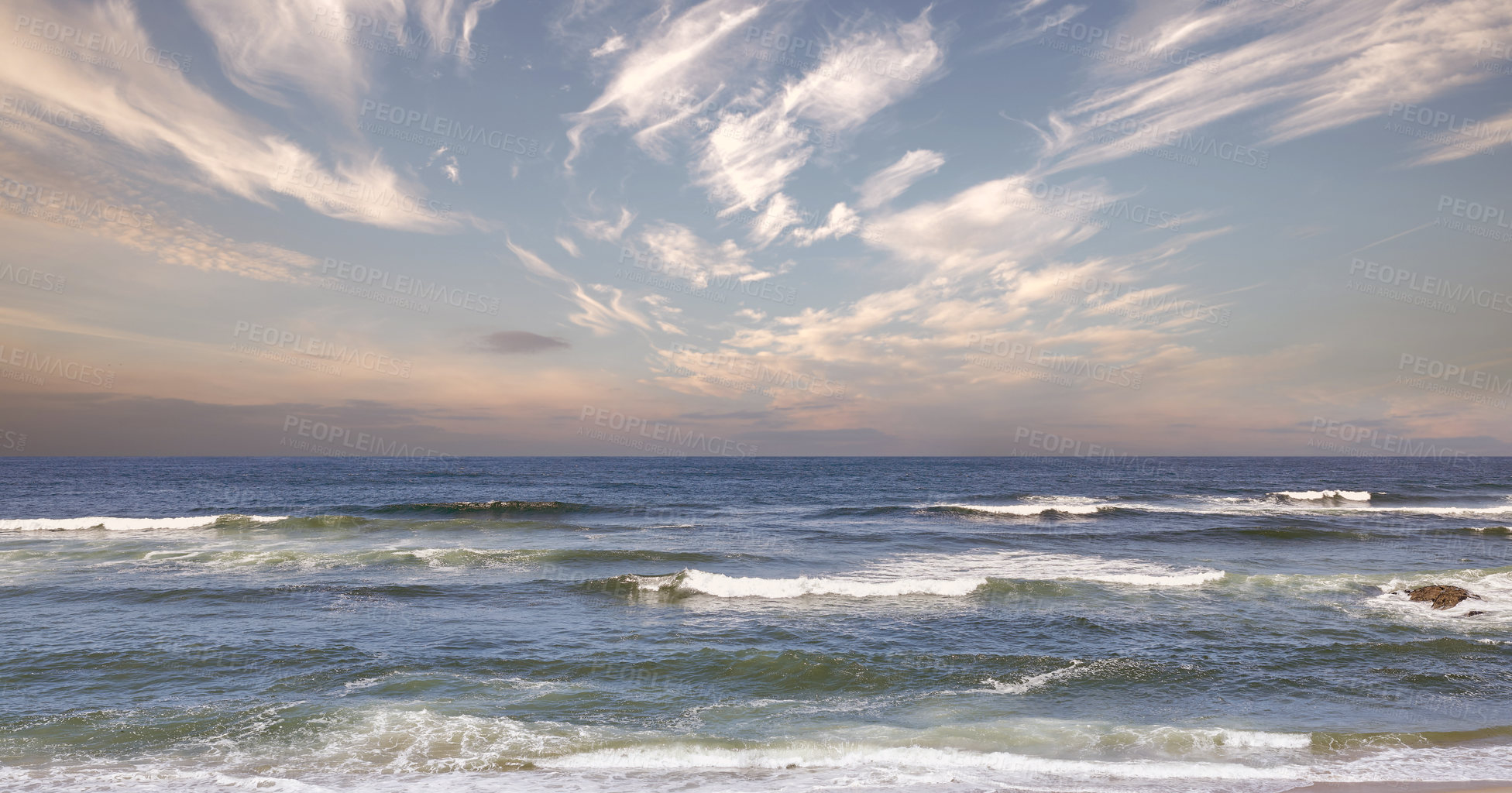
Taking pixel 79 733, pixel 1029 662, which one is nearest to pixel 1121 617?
pixel 1029 662

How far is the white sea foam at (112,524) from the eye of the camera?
33125mm

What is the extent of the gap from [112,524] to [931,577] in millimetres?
39166

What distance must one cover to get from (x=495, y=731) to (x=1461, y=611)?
22.5 m

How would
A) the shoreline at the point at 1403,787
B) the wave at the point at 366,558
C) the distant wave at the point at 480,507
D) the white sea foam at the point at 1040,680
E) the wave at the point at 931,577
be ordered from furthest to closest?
1. the distant wave at the point at 480,507
2. the wave at the point at 366,558
3. the wave at the point at 931,577
4. the white sea foam at the point at 1040,680
5. the shoreline at the point at 1403,787

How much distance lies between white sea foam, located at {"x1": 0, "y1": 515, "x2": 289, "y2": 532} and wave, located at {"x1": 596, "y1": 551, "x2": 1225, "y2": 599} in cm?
2689

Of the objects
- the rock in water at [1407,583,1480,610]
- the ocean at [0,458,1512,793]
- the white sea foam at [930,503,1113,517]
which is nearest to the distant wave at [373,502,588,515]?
the ocean at [0,458,1512,793]

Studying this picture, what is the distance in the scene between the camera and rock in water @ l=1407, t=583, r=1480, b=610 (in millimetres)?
17797

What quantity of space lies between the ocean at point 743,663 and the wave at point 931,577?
16 cm

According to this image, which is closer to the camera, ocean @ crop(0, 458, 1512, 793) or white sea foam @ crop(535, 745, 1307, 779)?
white sea foam @ crop(535, 745, 1307, 779)

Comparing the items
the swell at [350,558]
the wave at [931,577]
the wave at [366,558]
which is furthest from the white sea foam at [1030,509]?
the wave at [366,558]

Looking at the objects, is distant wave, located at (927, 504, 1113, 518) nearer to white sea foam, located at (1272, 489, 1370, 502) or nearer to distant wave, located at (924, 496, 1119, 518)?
distant wave, located at (924, 496, 1119, 518)

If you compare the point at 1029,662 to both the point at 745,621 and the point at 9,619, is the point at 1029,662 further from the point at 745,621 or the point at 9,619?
the point at 9,619

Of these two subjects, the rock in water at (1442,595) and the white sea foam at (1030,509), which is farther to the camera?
the white sea foam at (1030,509)

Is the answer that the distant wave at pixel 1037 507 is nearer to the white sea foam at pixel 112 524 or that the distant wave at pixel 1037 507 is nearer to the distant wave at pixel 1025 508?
the distant wave at pixel 1025 508
